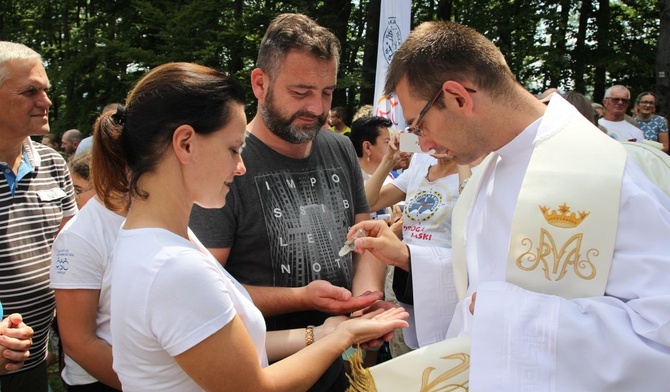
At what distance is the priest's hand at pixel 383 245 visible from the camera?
8.20 feet

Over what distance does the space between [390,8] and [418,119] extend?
7.02 meters

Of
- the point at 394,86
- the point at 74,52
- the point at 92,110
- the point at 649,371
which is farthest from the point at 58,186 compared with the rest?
the point at 74,52

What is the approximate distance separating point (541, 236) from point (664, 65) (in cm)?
1205

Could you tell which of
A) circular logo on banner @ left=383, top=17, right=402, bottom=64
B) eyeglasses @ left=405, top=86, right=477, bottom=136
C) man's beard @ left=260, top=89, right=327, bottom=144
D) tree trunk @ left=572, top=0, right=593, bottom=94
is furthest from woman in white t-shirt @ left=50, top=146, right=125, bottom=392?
tree trunk @ left=572, top=0, right=593, bottom=94

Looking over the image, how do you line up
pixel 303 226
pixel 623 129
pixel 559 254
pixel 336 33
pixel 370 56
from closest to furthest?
pixel 559 254 < pixel 303 226 < pixel 623 129 < pixel 370 56 < pixel 336 33

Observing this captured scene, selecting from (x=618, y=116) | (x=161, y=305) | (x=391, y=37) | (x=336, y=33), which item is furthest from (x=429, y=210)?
(x=336, y=33)

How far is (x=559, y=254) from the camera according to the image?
189 cm

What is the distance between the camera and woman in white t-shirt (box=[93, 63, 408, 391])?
5.05ft

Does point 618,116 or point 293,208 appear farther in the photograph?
point 618,116

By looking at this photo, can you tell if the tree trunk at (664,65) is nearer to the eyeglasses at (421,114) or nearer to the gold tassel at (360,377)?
the eyeglasses at (421,114)

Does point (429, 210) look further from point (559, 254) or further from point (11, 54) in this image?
point (11, 54)

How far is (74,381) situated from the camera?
8.57 ft

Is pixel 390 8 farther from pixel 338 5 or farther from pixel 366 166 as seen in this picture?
pixel 338 5

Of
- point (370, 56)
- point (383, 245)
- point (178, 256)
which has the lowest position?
point (383, 245)
